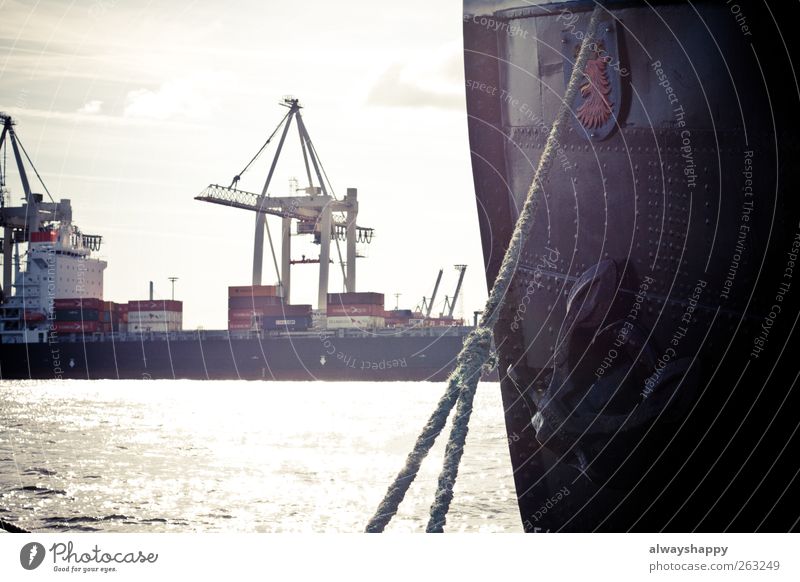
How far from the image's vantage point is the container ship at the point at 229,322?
3027 inches

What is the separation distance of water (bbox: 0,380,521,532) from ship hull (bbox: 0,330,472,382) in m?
29.3

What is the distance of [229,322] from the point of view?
269 feet

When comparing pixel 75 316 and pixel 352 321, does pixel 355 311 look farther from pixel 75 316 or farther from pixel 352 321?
pixel 75 316

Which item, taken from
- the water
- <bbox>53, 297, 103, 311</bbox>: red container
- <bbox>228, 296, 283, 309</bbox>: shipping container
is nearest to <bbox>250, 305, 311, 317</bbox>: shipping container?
<bbox>228, 296, 283, 309</bbox>: shipping container

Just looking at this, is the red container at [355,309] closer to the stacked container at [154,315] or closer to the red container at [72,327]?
the stacked container at [154,315]

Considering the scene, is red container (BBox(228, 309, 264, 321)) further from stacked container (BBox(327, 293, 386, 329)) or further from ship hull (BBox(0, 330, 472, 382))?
stacked container (BBox(327, 293, 386, 329))

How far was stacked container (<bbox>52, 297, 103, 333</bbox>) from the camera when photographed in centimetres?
8056

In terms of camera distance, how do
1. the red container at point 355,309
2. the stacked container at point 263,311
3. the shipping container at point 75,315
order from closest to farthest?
the stacked container at point 263,311, the shipping container at point 75,315, the red container at point 355,309

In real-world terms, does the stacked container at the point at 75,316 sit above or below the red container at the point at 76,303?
below

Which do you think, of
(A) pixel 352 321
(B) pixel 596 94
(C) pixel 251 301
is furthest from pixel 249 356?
(B) pixel 596 94

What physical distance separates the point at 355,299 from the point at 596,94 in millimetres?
76988

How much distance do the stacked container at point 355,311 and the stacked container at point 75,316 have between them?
1921 centimetres

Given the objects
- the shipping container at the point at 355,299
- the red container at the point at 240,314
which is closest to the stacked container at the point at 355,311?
the shipping container at the point at 355,299

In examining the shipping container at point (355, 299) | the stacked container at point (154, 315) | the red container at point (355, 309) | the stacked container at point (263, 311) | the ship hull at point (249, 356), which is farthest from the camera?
the stacked container at point (154, 315)
